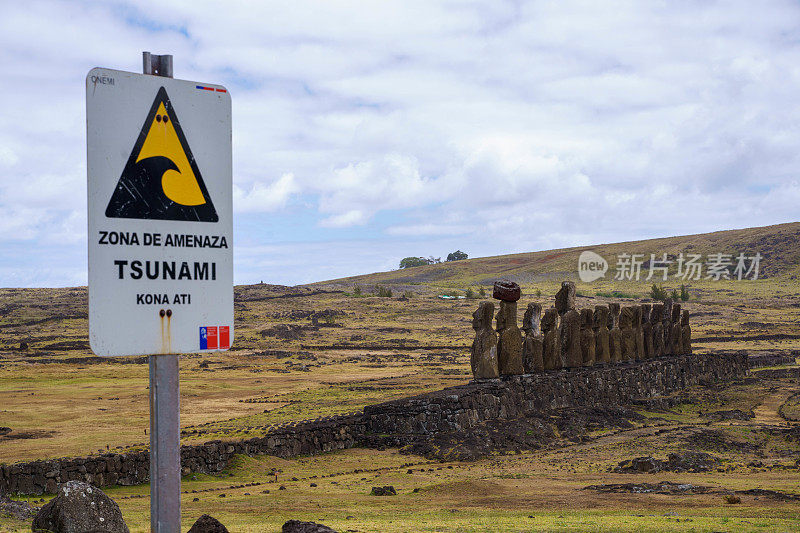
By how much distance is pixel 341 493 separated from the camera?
46.0 ft

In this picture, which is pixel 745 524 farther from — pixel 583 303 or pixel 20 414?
pixel 583 303

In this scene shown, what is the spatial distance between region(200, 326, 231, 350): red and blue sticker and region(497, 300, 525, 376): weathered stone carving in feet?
67.0

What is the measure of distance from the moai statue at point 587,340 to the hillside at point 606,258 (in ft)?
265

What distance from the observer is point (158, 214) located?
376 centimetres

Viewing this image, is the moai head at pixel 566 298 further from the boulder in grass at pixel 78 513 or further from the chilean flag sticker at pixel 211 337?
the chilean flag sticker at pixel 211 337

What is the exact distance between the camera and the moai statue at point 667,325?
121ft

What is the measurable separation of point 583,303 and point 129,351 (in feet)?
247

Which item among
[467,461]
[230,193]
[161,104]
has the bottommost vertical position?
[467,461]

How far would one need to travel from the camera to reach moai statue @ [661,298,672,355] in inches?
1452

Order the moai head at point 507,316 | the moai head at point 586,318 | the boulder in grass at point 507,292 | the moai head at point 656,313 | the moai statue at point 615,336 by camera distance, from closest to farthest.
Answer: the boulder in grass at point 507,292 < the moai head at point 507,316 < the moai head at point 586,318 < the moai statue at point 615,336 < the moai head at point 656,313

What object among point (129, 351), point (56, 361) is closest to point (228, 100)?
point (129, 351)

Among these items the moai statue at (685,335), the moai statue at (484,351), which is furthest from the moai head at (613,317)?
the moai statue at (484,351)

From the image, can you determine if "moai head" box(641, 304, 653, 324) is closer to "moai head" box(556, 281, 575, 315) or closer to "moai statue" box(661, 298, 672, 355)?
"moai statue" box(661, 298, 672, 355)

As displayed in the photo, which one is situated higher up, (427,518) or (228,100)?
(228,100)
